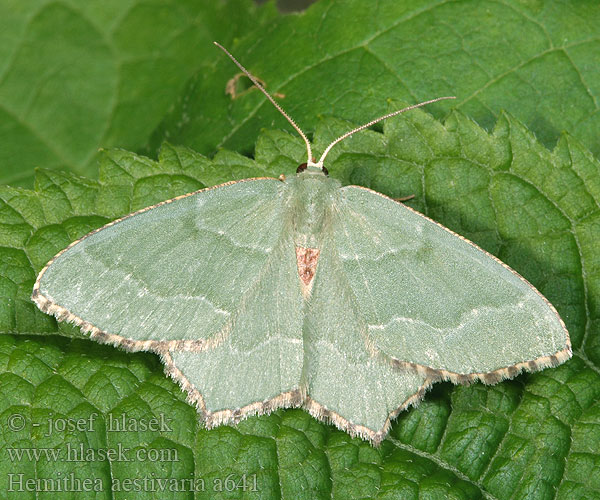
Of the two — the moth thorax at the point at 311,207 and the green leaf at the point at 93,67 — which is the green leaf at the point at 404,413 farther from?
the green leaf at the point at 93,67

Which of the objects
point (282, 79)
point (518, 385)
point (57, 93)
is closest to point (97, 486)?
point (518, 385)

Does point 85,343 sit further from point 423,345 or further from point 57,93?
point 57,93

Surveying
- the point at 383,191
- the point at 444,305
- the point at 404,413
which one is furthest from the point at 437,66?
the point at 404,413

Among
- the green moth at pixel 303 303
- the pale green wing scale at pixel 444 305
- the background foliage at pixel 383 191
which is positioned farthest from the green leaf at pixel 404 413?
the pale green wing scale at pixel 444 305

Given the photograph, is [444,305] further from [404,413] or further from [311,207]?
[311,207]

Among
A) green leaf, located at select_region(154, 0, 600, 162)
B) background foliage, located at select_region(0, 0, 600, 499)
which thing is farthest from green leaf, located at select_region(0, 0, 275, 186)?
green leaf, located at select_region(154, 0, 600, 162)
